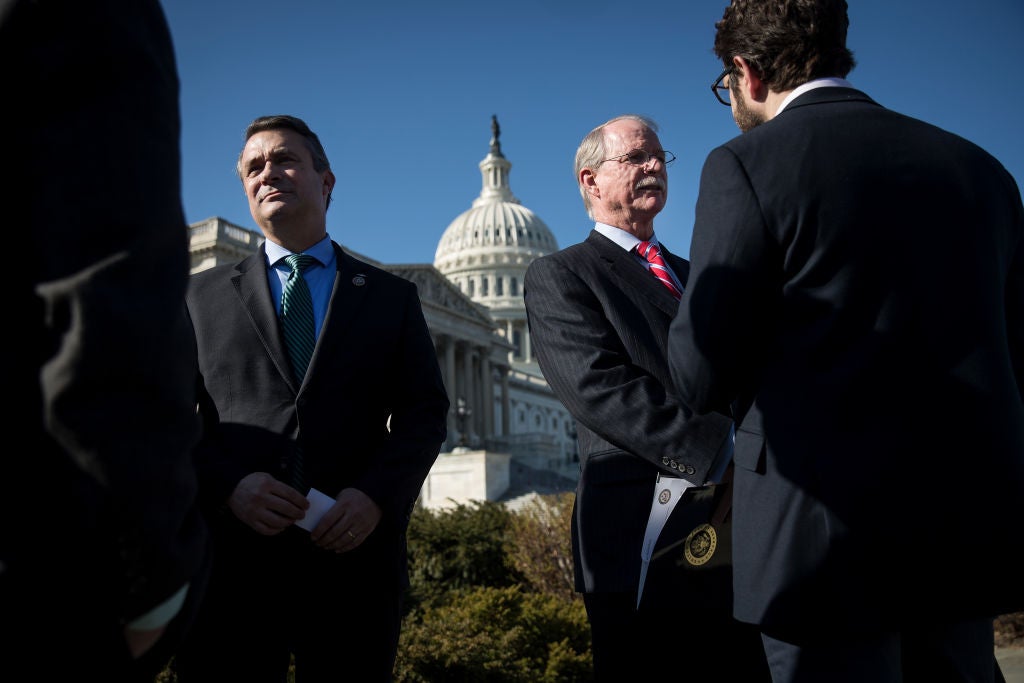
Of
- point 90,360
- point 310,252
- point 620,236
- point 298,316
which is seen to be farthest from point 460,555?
point 90,360

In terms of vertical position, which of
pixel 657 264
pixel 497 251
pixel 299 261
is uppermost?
pixel 497 251

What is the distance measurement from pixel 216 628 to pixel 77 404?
218 cm

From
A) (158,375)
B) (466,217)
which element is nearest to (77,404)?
(158,375)

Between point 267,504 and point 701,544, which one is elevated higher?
point 267,504

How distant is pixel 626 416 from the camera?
11.0 feet

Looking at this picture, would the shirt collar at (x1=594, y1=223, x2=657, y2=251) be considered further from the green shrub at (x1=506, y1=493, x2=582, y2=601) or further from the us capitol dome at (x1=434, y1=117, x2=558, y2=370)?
the us capitol dome at (x1=434, y1=117, x2=558, y2=370)

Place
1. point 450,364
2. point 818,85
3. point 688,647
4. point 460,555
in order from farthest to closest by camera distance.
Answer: point 450,364 → point 460,555 → point 688,647 → point 818,85

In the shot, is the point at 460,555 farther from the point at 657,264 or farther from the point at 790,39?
the point at 790,39

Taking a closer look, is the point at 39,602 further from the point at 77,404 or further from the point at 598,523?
the point at 598,523

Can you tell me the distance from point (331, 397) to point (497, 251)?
371 ft

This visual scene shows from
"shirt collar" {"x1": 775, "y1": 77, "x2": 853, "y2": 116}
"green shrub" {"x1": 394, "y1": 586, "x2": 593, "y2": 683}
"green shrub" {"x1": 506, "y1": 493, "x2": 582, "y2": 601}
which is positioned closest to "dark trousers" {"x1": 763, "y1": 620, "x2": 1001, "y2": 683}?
"shirt collar" {"x1": 775, "y1": 77, "x2": 853, "y2": 116}

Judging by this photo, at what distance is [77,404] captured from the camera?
62.1 inches

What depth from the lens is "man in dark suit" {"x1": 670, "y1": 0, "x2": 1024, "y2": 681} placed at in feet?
7.41

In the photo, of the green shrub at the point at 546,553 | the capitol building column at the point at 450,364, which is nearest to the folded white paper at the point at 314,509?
the green shrub at the point at 546,553
